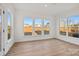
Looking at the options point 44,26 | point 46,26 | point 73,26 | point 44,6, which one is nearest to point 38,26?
point 44,26

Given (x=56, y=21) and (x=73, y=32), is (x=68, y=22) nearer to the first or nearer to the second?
A: (x=73, y=32)

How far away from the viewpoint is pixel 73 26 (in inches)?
249

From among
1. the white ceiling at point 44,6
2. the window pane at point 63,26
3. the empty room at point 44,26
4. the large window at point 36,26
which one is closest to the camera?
the white ceiling at point 44,6

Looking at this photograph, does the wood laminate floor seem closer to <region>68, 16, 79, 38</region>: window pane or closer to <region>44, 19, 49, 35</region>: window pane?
<region>68, 16, 79, 38</region>: window pane

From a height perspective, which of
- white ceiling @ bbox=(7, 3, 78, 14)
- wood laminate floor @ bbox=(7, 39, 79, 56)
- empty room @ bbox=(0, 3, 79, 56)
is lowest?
wood laminate floor @ bbox=(7, 39, 79, 56)

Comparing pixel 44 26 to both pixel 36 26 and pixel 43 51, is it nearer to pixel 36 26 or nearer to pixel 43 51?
pixel 36 26

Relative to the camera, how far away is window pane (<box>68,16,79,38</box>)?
6034 millimetres

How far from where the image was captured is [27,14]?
7.20 metres

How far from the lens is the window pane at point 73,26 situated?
6.03 m

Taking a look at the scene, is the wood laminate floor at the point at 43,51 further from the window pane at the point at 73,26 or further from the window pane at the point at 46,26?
the window pane at the point at 46,26

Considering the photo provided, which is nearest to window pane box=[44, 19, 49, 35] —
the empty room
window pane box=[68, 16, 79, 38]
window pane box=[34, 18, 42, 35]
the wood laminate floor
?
the empty room

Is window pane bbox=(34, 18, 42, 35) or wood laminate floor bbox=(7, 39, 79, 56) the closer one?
wood laminate floor bbox=(7, 39, 79, 56)

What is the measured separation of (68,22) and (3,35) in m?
4.72

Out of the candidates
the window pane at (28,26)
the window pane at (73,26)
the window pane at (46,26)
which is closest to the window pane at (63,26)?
the window pane at (73,26)
